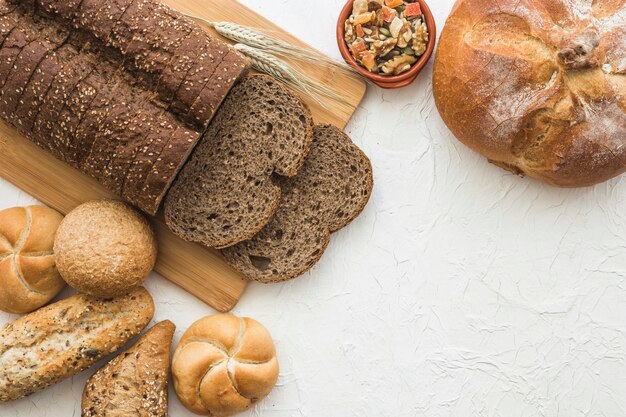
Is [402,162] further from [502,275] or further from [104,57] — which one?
[104,57]

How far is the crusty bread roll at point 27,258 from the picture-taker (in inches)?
117

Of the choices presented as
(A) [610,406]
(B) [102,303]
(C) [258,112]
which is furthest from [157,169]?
(A) [610,406]

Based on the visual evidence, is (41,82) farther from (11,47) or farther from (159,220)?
(159,220)

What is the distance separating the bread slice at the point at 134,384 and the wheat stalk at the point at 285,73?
54.7 inches

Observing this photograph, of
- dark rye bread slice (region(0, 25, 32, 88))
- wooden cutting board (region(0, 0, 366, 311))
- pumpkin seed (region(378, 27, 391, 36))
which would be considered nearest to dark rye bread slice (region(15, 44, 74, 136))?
dark rye bread slice (region(0, 25, 32, 88))

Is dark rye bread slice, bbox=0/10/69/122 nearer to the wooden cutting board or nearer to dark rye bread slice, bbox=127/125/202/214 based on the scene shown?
the wooden cutting board

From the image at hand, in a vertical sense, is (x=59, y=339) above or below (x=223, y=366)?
below

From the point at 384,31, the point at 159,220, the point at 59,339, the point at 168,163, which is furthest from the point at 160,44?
the point at 59,339

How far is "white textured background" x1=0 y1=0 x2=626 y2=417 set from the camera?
10.6ft

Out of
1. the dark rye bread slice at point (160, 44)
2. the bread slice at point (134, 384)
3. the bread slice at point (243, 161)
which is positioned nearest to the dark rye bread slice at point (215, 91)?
the dark rye bread slice at point (160, 44)

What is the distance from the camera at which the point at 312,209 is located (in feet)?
10.3

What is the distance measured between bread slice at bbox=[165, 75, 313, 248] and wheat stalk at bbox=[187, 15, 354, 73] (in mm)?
205

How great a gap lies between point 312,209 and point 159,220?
786mm

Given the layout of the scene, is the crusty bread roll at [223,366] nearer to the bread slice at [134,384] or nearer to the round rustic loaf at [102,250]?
the bread slice at [134,384]
